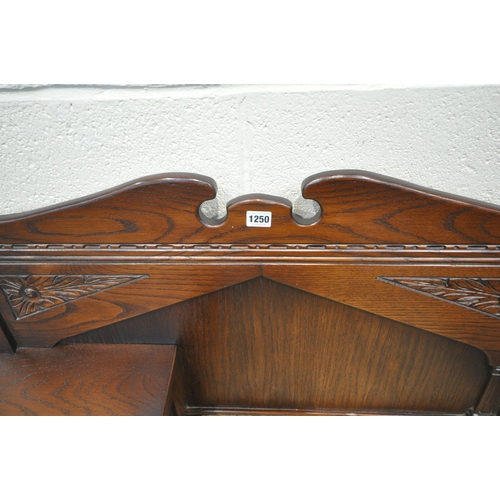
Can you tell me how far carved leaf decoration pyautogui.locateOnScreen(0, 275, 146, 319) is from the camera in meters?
0.63

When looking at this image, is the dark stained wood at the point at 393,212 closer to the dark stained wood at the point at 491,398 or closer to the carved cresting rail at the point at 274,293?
the carved cresting rail at the point at 274,293

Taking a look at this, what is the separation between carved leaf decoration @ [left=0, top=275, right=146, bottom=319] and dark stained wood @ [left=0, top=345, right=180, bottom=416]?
0.10 meters

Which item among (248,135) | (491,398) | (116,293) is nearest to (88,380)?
(116,293)

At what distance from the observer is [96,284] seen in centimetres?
64

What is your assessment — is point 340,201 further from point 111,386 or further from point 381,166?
point 111,386

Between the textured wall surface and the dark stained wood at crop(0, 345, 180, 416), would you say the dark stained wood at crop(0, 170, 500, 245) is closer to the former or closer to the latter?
the textured wall surface

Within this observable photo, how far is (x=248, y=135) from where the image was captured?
1.80ft

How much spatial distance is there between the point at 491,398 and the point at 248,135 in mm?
628

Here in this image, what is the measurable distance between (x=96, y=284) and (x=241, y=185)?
0.87 feet

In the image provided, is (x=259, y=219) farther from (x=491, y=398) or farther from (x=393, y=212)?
(x=491, y=398)

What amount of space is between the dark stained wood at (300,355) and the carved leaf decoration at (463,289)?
9 cm

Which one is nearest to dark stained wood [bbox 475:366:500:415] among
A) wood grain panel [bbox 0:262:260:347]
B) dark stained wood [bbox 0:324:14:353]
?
wood grain panel [bbox 0:262:260:347]

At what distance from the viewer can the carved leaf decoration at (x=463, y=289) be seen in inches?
23.6

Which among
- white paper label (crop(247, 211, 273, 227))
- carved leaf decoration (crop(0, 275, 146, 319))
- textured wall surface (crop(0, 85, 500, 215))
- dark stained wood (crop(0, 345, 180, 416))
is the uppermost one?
textured wall surface (crop(0, 85, 500, 215))
